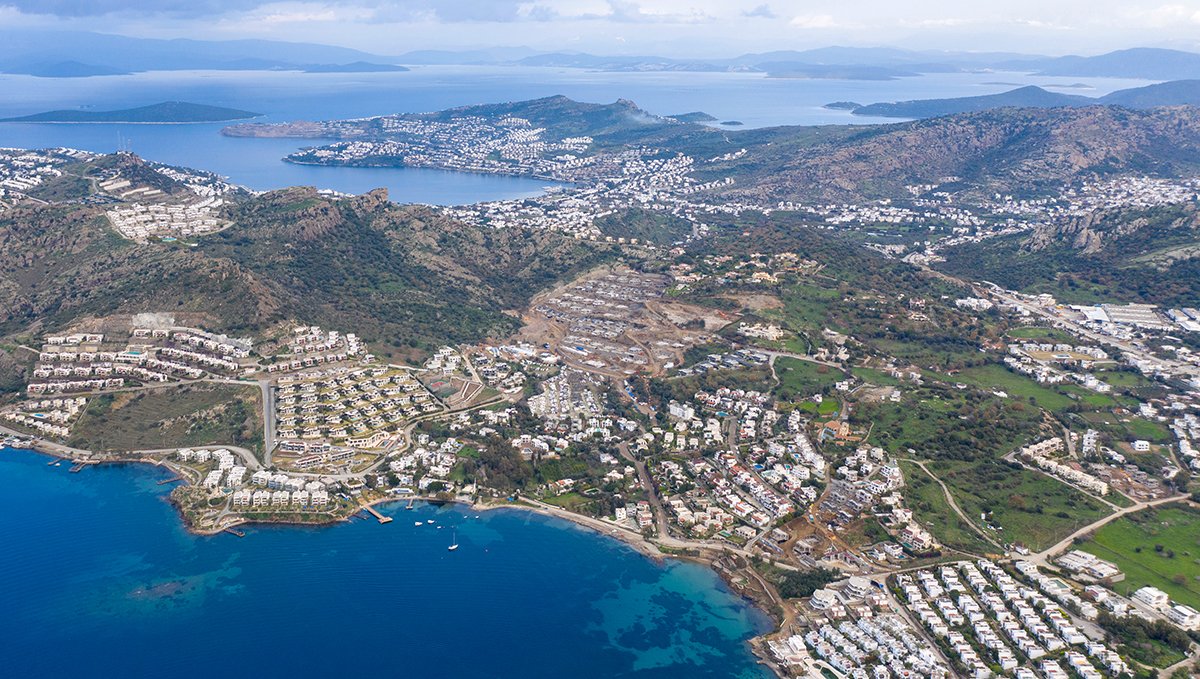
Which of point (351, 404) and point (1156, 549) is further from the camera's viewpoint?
point (351, 404)

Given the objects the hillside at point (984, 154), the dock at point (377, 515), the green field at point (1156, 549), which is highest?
the hillside at point (984, 154)

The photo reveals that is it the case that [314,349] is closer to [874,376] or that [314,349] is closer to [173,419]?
[173,419]

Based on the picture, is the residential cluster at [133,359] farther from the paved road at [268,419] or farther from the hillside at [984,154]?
the hillside at [984,154]

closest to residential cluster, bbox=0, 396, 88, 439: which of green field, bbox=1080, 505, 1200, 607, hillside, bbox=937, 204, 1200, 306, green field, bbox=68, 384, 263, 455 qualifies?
green field, bbox=68, 384, 263, 455

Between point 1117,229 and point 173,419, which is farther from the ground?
point 1117,229

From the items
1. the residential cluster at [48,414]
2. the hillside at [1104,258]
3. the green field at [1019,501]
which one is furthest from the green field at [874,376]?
→ the residential cluster at [48,414]

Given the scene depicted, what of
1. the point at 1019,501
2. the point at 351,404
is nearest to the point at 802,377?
the point at 1019,501
